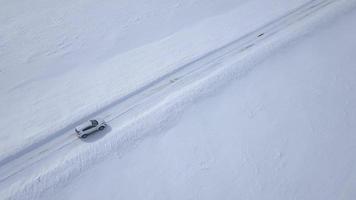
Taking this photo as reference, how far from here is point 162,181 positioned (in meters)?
13.2

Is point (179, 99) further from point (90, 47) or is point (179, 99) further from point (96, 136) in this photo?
point (90, 47)

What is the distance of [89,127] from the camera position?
1441 centimetres

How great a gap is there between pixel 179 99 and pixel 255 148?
4.86m

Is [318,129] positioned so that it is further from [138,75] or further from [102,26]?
[102,26]

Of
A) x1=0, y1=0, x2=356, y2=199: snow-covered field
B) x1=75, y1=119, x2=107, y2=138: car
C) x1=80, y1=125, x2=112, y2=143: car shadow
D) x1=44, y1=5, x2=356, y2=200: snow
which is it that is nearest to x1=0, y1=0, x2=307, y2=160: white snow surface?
x1=0, y1=0, x2=356, y2=199: snow-covered field

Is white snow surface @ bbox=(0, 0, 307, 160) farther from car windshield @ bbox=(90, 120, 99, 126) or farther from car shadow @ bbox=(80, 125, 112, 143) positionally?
car shadow @ bbox=(80, 125, 112, 143)

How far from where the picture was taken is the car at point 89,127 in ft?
46.6

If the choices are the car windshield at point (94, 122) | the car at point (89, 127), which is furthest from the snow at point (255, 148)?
the car windshield at point (94, 122)

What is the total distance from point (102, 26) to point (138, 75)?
6274mm

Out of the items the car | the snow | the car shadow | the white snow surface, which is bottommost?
the snow

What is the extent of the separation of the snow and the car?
5.72 feet

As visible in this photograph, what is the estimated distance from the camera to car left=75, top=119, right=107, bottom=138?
14219 millimetres

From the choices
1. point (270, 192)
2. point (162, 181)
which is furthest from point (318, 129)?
point (162, 181)

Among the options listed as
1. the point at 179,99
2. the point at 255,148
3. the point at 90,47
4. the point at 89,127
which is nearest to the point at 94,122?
the point at 89,127
